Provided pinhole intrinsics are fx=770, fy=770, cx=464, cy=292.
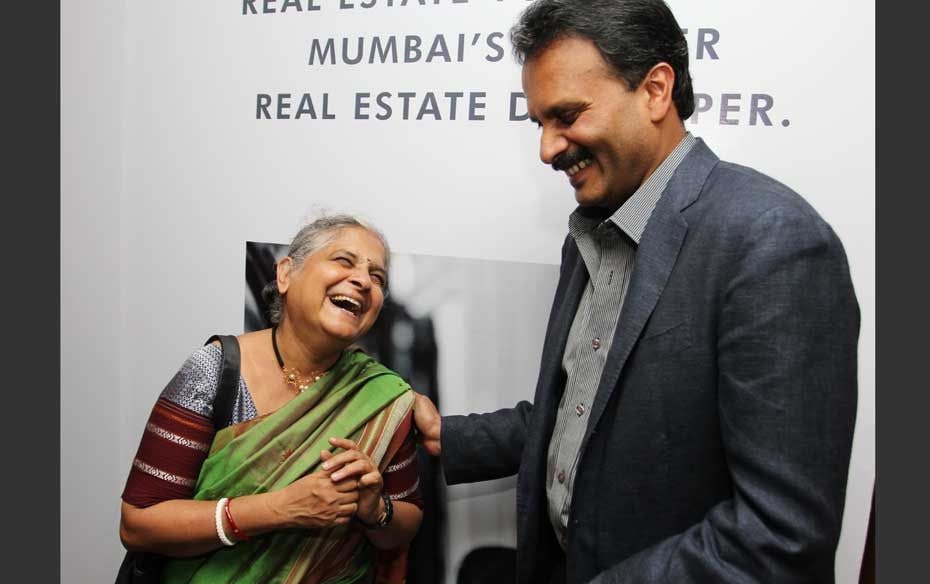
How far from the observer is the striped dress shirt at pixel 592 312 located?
1421mm

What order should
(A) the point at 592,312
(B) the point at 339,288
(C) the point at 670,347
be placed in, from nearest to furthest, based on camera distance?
1. (C) the point at 670,347
2. (A) the point at 592,312
3. (B) the point at 339,288

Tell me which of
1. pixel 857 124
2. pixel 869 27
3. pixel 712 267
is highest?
pixel 869 27

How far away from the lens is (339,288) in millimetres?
1753

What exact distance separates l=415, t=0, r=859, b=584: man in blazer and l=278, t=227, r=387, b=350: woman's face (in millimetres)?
439

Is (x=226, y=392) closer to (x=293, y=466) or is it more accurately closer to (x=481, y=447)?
(x=293, y=466)

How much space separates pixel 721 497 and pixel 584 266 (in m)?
0.57

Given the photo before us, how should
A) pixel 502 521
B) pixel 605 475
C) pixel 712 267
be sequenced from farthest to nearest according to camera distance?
1. pixel 502 521
2. pixel 605 475
3. pixel 712 267

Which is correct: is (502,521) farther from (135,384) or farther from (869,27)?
(869,27)

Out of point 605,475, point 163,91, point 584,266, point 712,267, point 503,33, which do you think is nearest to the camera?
point 712,267

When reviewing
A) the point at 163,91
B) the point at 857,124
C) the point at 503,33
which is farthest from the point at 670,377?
the point at 163,91

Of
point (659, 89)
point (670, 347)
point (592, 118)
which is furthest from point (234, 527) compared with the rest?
point (659, 89)

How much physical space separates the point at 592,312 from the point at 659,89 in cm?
44

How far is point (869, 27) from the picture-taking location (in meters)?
1.74

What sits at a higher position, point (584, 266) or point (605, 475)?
point (584, 266)
